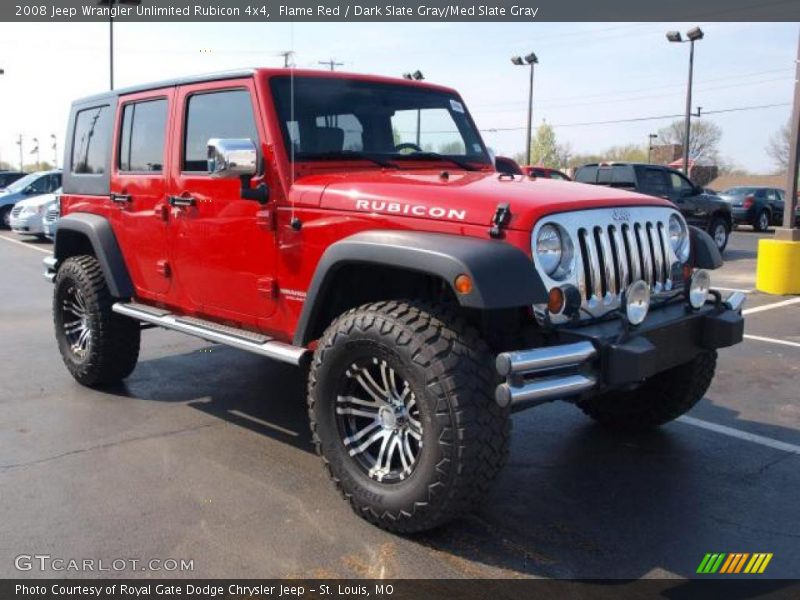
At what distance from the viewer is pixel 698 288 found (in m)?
3.89

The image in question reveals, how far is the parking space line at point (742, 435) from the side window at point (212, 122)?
3359 millimetres

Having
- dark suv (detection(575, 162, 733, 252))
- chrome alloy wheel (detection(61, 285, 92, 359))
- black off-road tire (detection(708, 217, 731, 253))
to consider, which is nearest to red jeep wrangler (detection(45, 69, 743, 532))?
chrome alloy wheel (detection(61, 285, 92, 359))

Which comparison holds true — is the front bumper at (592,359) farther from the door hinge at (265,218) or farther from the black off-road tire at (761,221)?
the black off-road tire at (761,221)

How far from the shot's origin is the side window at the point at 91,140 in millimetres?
5680

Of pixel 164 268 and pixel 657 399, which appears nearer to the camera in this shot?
pixel 657 399

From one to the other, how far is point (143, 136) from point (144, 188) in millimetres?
402

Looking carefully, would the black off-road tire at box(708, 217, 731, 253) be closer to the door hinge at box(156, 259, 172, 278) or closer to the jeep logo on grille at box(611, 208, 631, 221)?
the jeep logo on grille at box(611, 208, 631, 221)

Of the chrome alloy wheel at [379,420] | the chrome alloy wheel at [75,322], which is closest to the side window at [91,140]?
the chrome alloy wheel at [75,322]

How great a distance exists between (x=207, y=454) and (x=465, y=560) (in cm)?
186

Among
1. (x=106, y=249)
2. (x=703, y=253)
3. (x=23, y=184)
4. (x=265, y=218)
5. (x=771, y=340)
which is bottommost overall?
(x=771, y=340)

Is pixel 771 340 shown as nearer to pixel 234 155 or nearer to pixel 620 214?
pixel 620 214

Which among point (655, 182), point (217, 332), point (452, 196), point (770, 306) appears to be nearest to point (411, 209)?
point (452, 196)

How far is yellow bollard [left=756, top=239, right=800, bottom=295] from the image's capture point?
1036cm

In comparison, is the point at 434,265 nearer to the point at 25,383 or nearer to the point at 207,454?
the point at 207,454
